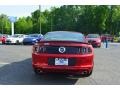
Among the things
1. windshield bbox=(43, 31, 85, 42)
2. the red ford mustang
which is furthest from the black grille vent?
windshield bbox=(43, 31, 85, 42)

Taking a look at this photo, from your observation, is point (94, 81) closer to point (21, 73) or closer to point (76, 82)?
point (76, 82)

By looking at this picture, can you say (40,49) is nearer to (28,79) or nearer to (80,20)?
(28,79)

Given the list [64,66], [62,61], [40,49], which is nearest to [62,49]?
[62,61]

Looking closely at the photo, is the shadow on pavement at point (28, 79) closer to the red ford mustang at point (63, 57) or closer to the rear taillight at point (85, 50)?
the red ford mustang at point (63, 57)

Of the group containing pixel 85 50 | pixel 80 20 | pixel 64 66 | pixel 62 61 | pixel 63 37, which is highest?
pixel 80 20

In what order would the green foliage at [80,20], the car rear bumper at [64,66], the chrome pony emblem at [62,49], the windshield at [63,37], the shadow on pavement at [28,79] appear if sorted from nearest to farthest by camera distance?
the car rear bumper at [64,66], the chrome pony emblem at [62,49], the shadow on pavement at [28,79], the windshield at [63,37], the green foliage at [80,20]

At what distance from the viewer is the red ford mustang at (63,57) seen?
27.2 ft

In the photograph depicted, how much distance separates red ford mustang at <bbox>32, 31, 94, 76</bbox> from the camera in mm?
8297

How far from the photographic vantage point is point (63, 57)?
8305mm

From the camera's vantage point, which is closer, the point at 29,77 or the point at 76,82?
the point at 76,82

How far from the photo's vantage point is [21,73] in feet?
33.0

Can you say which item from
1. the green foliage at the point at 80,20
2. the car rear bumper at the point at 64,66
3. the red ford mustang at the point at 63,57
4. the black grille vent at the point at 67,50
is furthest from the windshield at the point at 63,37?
the green foliage at the point at 80,20
